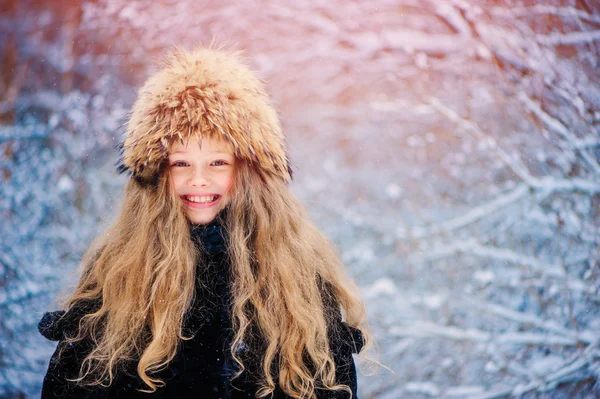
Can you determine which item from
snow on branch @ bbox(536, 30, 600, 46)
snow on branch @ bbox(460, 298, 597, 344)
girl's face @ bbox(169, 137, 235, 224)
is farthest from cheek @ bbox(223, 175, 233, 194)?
snow on branch @ bbox(536, 30, 600, 46)

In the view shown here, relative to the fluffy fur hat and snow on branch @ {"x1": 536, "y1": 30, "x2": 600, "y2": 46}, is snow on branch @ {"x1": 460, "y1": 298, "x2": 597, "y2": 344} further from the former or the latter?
the fluffy fur hat

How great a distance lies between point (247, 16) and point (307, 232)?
4.23ft

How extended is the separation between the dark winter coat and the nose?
0.15 meters

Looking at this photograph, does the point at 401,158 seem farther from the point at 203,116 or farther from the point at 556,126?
the point at 203,116

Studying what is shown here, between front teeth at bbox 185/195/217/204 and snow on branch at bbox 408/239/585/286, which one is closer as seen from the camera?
front teeth at bbox 185/195/217/204

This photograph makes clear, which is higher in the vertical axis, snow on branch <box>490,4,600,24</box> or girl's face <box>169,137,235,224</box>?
snow on branch <box>490,4,600,24</box>

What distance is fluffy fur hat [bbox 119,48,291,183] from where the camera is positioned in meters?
1.62

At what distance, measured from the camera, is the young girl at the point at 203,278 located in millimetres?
1578

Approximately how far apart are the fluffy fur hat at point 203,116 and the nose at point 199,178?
102 millimetres

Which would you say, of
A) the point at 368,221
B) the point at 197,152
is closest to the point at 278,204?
the point at 197,152

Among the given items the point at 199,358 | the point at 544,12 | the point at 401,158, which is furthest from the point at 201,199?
the point at 544,12

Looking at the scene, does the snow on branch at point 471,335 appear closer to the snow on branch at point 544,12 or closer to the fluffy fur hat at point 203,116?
the fluffy fur hat at point 203,116

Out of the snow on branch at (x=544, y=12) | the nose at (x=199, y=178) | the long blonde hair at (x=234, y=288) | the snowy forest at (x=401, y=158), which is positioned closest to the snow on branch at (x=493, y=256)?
the snowy forest at (x=401, y=158)

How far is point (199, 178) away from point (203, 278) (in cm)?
33
